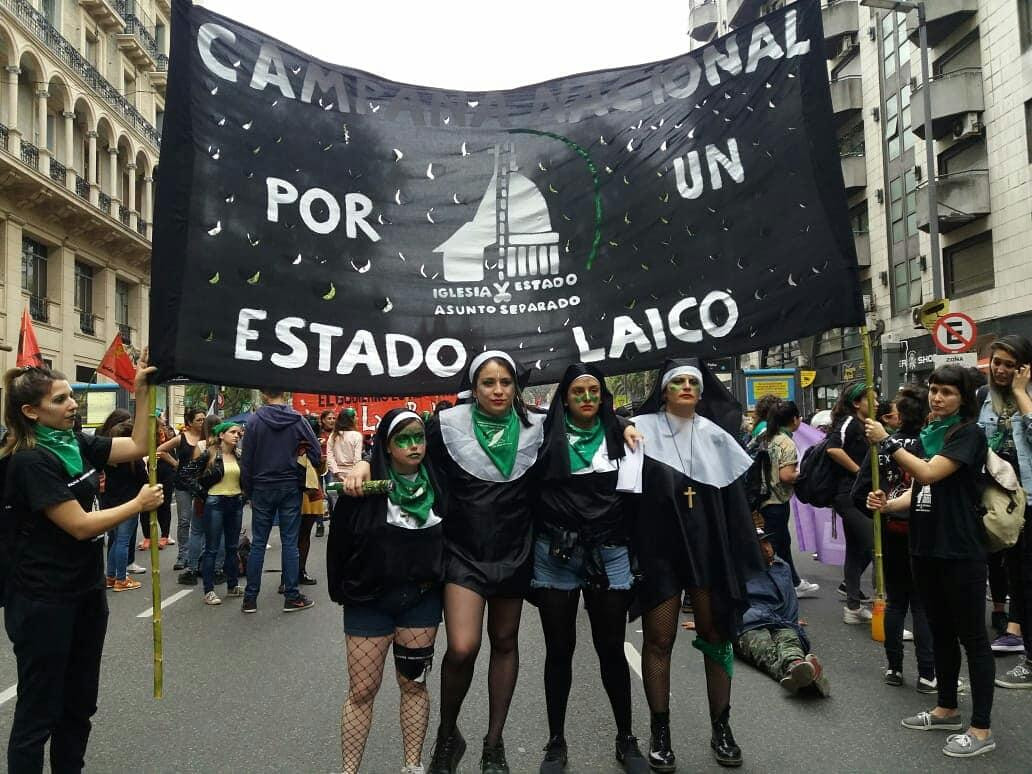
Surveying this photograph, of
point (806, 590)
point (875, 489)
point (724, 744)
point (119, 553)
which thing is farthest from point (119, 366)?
point (875, 489)

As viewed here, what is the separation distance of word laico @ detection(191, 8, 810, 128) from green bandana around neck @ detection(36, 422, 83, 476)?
1.88 metres

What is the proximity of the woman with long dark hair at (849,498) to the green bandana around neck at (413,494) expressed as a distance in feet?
14.0

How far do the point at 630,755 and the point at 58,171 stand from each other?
3015cm

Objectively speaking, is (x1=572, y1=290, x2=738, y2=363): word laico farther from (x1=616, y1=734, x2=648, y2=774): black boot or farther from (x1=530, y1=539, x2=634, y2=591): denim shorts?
(x1=616, y1=734, x2=648, y2=774): black boot

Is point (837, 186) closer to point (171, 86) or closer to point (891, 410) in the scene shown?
point (171, 86)

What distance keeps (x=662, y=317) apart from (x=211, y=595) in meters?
6.08

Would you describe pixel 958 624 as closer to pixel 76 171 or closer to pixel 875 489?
pixel 875 489

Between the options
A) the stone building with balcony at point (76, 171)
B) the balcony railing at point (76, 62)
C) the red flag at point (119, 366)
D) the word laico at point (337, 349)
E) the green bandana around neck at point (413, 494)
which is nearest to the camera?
the word laico at point (337, 349)

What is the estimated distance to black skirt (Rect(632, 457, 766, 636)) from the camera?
4148mm

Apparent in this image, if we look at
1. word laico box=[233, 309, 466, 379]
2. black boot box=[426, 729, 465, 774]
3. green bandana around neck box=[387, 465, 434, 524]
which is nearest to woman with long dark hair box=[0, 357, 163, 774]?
word laico box=[233, 309, 466, 379]

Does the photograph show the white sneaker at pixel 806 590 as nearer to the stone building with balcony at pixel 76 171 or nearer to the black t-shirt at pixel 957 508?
the black t-shirt at pixel 957 508

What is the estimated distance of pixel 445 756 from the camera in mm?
3992

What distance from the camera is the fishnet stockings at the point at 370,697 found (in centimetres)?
385

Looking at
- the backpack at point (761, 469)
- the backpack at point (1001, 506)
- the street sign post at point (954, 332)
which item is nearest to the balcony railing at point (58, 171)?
the street sign post at point (954, 332)
